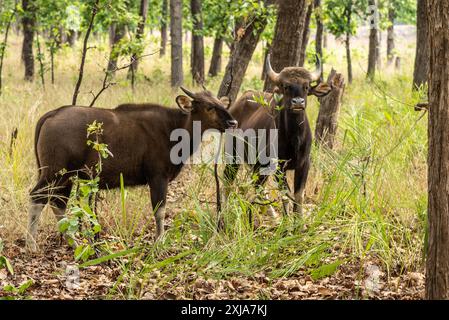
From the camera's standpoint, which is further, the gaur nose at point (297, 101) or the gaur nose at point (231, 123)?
the gaur nose at point (231, 123)

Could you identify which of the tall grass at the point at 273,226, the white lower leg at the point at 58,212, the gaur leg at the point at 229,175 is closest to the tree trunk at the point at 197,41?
the tall grass at the point at 273,226

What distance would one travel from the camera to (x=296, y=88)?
7828 millimetres

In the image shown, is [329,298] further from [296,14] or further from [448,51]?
[296,14]

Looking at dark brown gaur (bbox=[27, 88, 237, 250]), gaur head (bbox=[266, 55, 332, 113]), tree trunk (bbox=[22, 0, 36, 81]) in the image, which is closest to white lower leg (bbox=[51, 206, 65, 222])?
dark brown gaur (bbox=[27, 88, 237, 250])

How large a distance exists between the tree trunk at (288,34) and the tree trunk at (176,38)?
6295mm

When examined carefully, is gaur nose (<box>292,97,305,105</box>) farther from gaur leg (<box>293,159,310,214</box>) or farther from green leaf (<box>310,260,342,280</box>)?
green leaf (<box>310,260,342,280</box>)

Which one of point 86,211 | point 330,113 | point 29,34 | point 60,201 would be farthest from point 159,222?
point 29,34

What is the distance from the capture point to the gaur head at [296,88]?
7.73 meters

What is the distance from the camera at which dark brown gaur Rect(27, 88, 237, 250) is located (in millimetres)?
7359

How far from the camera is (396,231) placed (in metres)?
7.06

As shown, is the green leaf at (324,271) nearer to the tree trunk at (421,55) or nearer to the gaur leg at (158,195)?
the gaur leg at (158,195)

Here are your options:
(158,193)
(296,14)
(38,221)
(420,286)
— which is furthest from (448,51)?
(296,14)

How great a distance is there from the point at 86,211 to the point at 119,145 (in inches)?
75.6
